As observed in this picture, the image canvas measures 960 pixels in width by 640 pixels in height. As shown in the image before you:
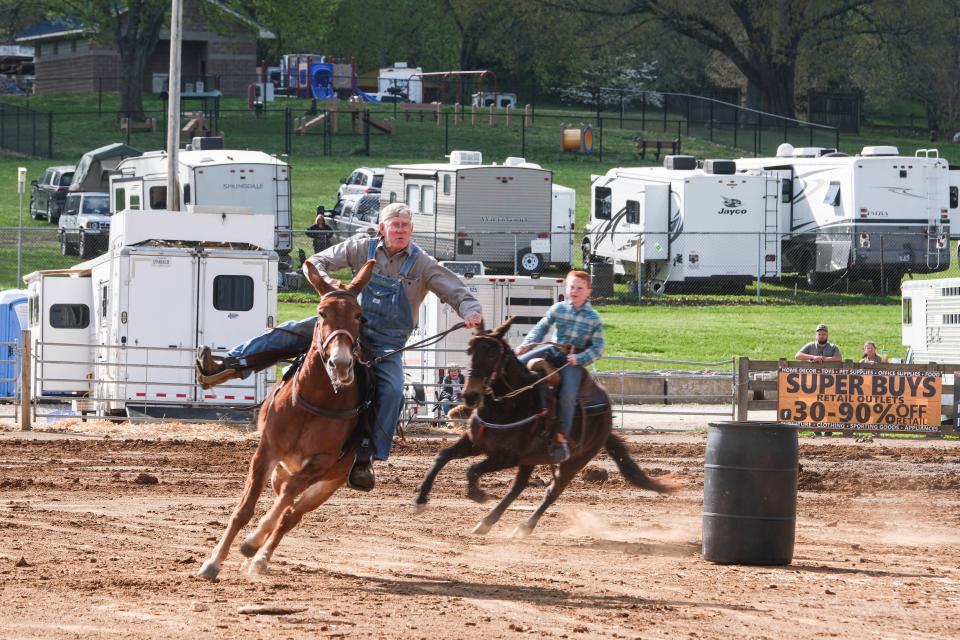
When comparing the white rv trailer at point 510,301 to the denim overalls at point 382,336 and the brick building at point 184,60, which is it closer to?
the denim overalls at point 382,336

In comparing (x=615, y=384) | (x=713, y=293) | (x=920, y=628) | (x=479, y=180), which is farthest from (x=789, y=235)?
(x=920, y=628)

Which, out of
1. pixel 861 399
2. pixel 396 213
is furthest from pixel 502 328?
pixel 861 399

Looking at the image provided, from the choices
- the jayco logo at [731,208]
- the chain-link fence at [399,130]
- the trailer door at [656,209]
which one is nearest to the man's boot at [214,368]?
the trailer door at [656,209]

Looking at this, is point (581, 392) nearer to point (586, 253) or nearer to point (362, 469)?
point (362, 469)

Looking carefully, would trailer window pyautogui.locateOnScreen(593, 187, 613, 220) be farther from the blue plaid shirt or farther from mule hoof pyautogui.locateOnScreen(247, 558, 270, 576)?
mule hoof pyautogui.locateOnScreen(247, 558, 270, 576)

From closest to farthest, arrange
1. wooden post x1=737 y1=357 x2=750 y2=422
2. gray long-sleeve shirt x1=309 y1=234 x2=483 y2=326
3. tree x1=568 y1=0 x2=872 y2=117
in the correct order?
gray long-sleeve shirt x1=309 y1=234 x2=483 y2=326
wooden post x1=737 y1=357 x2=750 y2=422
tree x1=568 y1=0 x2=872 y2=117

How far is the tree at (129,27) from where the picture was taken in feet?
198

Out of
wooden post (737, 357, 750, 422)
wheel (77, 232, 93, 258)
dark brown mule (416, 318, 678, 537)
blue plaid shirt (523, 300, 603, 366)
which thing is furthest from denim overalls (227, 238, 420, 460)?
wheel (77, 232, 93, 258)

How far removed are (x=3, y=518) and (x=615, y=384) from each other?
14.1 meters

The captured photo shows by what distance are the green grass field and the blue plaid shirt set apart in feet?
50.3

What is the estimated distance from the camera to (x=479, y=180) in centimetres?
3778

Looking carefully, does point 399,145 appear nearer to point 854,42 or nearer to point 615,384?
point 854,42

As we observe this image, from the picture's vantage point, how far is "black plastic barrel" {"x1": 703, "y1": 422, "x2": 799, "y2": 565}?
11.2 meters

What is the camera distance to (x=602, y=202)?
132 feet
